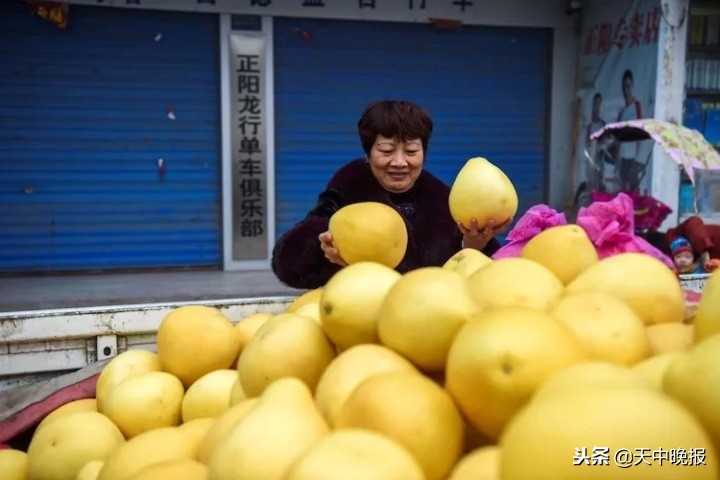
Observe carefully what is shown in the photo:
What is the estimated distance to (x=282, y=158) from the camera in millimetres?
8156

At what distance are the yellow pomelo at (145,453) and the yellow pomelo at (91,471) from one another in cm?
14

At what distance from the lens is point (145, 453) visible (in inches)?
57.1

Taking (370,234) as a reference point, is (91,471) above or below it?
below

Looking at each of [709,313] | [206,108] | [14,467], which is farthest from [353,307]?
[206,108]

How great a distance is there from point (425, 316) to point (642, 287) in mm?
523

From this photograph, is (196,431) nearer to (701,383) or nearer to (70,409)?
(70,409)

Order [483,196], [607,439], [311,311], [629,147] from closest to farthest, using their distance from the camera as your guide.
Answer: [607,439] → [311,311] → [483,196] → [629,147]

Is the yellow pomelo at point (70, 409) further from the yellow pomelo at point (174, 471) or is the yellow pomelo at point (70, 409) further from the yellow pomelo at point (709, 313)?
the yellow pomelo at point (709, 313)

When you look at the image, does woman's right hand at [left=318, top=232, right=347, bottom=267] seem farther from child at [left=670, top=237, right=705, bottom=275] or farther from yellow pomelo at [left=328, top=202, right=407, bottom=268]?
child at [left=670, top=237, right=705, bottom=275]

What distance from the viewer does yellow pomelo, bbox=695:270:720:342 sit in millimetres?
1233

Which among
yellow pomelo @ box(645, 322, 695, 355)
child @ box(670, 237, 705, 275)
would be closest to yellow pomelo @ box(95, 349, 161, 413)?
yellow pomelo @ box(645, 322, 695, 355)

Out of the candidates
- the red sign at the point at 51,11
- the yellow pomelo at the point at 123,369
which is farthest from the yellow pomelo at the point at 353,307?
the red sign at the point at 51,11

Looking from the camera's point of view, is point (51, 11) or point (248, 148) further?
point (248, 148)

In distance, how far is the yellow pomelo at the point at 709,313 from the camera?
1233mm
